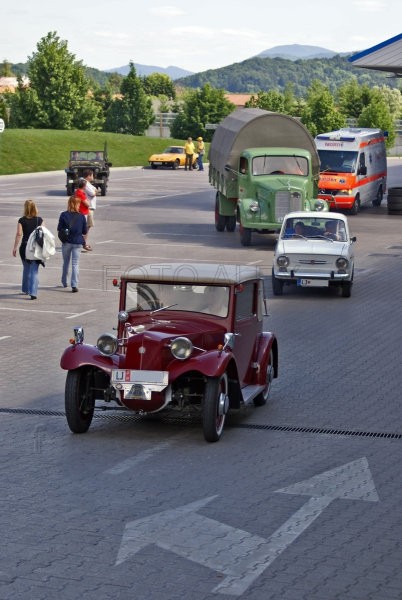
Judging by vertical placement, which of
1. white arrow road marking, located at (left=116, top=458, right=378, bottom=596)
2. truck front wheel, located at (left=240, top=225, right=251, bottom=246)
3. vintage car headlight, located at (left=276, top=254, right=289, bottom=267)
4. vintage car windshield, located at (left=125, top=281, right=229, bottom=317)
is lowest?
truck front wheel, located at (left=240, top=225, right=251, bottom=246)

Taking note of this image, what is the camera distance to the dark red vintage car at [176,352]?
39.4 feet

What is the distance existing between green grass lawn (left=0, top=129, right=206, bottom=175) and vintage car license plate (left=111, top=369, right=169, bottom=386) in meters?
56.9

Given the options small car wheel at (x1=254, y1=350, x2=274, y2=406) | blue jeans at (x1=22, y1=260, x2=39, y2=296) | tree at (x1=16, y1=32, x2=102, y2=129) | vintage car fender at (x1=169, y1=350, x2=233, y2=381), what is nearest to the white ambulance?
blue jeans at (x1=22, y1=260, x2=39, y2=296)

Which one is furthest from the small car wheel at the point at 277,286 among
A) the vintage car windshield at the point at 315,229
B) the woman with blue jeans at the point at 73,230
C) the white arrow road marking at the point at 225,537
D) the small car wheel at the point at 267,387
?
the white arrow road marking at the point at 225,537

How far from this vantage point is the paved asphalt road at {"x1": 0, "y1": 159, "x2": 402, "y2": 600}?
328 inches

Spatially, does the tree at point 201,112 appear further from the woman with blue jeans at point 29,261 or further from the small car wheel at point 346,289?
the woman with blue jeans at point 29,261

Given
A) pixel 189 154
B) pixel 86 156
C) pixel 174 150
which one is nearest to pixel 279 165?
pixel 86 156

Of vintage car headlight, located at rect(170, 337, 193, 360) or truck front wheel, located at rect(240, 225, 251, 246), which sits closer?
vintage car headlight, located at rect(170, 337, 193, 360)

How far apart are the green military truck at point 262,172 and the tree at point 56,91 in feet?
158

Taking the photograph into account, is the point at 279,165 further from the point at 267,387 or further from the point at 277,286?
the point at 267,387

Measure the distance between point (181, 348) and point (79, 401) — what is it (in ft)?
4.08

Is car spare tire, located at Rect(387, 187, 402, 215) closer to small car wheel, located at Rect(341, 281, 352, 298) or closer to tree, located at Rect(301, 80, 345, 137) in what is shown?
small car wheel, located at Rect(341, 281, 352, 298)

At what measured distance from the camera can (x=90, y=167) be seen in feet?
164

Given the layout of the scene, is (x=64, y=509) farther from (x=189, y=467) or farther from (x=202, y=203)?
(x=202, y=203)
